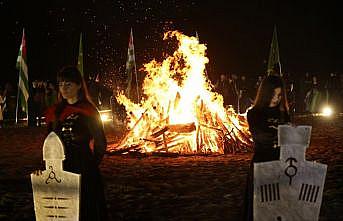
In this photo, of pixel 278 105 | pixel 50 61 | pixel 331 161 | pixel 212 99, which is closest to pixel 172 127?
pixel 212 99

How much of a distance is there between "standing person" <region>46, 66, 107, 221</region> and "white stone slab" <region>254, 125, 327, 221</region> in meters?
1.48

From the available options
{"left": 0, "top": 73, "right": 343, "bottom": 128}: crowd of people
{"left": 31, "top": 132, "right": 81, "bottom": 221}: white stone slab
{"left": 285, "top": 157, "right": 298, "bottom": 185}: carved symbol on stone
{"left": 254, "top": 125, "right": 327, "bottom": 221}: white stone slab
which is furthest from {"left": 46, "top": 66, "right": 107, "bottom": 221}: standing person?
{"left": 0, "top": 73, "right": 343, "bottom": 128}: crowd of people

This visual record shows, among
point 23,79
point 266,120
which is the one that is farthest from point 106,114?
point 266,120

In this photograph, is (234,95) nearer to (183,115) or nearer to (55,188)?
(183,115)

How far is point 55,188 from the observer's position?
4.80 metres

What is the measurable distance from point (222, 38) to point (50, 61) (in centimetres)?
1395

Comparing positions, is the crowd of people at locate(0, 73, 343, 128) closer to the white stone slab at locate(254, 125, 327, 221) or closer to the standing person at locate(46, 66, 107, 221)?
the white stone slab at locate(254, 125, 327, 221)

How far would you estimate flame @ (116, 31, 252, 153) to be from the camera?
13219mm

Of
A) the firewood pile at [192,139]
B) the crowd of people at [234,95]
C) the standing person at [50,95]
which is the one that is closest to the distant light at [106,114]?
the crowd of people at [234,95]

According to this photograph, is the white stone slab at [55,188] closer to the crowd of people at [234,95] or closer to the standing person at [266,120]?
the standing person at [266,120]

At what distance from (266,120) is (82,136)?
185cm

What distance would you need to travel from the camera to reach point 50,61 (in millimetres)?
31094

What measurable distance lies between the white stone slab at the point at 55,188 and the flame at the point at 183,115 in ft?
27.0

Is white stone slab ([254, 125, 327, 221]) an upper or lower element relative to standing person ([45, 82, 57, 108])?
lower
